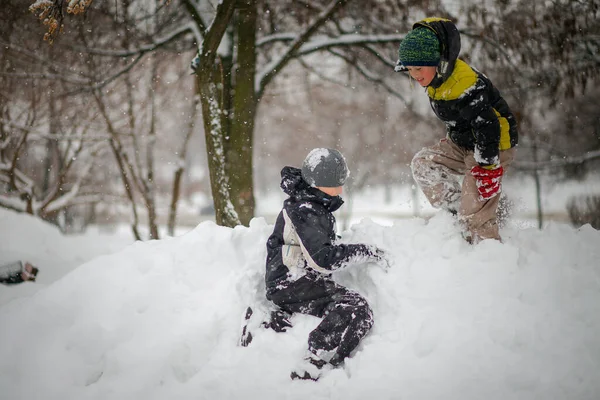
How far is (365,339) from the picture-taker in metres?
2.81

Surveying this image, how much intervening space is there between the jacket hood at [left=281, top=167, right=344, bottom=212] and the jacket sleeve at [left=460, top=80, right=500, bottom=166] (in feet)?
3.64

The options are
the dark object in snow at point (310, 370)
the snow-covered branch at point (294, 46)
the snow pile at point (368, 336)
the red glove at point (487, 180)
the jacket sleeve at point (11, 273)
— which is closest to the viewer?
the snow pile at point (368, 336)

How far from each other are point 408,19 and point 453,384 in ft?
16.5

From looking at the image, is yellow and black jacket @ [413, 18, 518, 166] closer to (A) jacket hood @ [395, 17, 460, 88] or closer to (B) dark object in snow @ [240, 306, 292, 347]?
(A) jacket hood @ [395, 17, 460, 88]

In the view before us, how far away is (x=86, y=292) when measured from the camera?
3510mm

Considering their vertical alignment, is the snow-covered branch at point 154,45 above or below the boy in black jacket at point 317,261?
above

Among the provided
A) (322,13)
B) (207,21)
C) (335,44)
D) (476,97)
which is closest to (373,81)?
(335,44)

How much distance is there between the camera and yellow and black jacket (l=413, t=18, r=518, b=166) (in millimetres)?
2961

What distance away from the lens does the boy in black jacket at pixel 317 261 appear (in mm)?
2746

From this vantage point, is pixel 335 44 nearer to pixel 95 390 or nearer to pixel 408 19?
pixel 408 19

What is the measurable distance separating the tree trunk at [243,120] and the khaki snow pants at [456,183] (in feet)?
8.30

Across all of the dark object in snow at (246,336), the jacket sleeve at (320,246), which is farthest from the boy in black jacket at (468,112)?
the dark object in snow at (246,336)

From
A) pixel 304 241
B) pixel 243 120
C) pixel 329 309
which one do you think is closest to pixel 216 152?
pixel 243 120

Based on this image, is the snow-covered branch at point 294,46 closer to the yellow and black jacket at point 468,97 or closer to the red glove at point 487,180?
the yellow and black jacket at point 468,97
